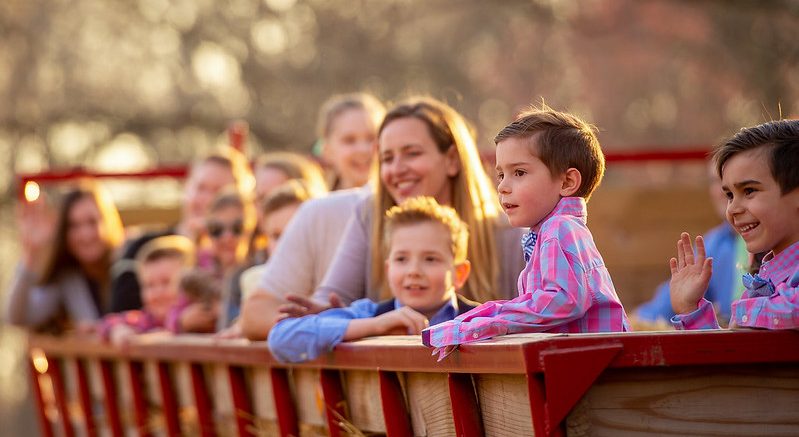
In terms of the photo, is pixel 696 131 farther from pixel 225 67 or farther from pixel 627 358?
pixel 627 358

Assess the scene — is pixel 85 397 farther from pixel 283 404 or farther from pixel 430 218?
pixel 430 218

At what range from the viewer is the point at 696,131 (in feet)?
77.7

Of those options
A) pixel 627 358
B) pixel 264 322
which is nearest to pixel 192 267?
pixel 264 322

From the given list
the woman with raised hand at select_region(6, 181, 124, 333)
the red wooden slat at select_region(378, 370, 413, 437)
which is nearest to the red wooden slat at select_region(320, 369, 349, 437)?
the red wooden slat at select_region(378, 370, 413, 437)

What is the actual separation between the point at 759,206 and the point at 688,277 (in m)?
0.38

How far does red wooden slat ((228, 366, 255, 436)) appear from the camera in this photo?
7.04m

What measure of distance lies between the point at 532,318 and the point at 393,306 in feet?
4.97

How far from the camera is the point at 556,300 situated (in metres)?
4.30

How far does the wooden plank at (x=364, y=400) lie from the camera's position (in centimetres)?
536

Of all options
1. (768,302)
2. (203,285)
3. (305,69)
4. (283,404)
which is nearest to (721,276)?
(203,285)

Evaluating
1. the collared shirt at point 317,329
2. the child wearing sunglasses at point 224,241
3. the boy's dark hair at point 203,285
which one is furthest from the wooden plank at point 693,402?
the boy's dark hair at point 203,285

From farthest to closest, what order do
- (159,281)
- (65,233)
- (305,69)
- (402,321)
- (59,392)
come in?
(305,69) → (65,233) → (59,392) → (159,281) → (402,321)

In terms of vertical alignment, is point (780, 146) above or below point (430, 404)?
above

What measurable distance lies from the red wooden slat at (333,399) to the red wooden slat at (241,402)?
4.31ft
